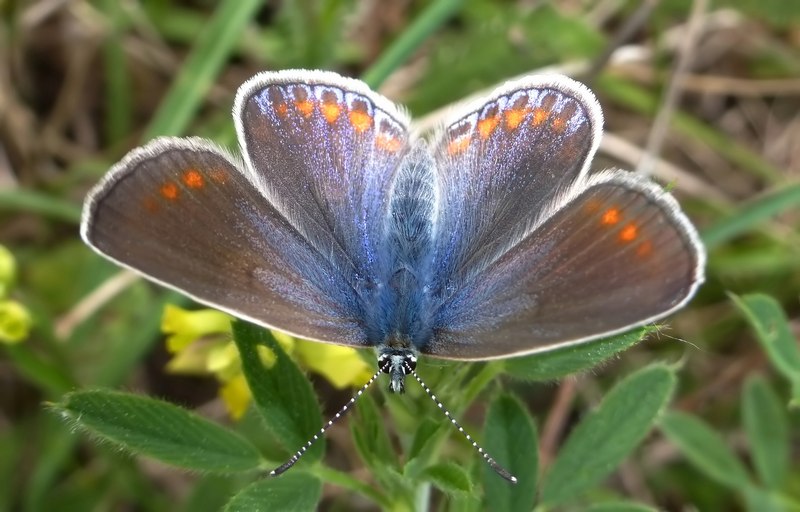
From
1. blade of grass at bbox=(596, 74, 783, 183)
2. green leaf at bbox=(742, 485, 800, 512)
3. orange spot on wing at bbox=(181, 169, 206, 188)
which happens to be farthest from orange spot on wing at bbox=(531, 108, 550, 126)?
blade of grass at bbox=(596, 74, 783, 183)

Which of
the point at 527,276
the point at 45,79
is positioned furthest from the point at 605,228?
the point at 45,79

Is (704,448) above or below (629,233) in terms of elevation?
above

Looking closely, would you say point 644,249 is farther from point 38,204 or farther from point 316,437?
point 38,204

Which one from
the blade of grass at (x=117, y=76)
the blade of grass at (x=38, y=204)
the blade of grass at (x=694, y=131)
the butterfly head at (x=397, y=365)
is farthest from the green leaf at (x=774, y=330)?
the blade of grass at (x=117, y=76)

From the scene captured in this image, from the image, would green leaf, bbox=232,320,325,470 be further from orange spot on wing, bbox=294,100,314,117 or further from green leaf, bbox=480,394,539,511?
orange spot on wing, bbox=294,100,314,117

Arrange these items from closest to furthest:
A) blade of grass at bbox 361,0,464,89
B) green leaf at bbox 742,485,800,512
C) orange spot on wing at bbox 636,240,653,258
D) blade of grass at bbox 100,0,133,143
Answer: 1. orange spot on wing at bbox 636,240,653,258
2. green leaf at bbox 742,485,800,512
3. blade of grass at bbox 361,0,464,89
4. blade of grass at bbox 100,0,133,143

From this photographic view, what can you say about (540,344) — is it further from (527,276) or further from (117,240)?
(117,240)

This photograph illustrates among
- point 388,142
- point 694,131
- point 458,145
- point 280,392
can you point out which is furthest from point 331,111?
point 694,131
